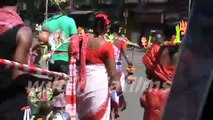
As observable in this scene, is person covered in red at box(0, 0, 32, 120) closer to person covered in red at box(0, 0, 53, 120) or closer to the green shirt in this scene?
person covered in red at box(0, 0, 53, 120)

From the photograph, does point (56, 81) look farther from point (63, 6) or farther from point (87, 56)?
point (63, 6)

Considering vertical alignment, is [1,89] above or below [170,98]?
below

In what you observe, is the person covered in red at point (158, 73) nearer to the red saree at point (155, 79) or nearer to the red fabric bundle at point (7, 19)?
the red saree at point (155, 79)

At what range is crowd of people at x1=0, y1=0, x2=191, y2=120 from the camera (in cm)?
417

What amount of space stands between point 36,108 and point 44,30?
2.31 meters

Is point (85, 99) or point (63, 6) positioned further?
point (63, 6)

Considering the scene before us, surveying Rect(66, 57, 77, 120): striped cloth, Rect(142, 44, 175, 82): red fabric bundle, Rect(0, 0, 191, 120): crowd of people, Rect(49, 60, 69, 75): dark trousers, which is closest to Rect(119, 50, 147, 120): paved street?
Rect(0, 0, 191, 120): crowd of people

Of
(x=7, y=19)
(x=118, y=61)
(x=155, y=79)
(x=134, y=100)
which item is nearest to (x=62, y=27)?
(x=118, y=61)

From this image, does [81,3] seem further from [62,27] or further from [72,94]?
[72,94]

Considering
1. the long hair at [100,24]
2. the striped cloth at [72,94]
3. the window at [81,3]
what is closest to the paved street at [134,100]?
the long hair at [100,24]

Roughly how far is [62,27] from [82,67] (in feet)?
6.34

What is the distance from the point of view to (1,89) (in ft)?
13.7

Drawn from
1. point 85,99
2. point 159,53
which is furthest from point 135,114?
point 159,53

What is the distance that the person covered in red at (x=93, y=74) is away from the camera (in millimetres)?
6496
